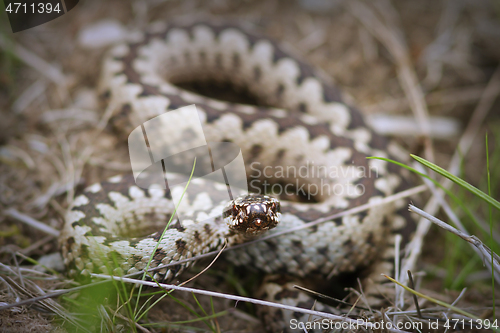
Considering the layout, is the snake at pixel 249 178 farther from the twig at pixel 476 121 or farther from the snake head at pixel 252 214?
the twig at pixel 476 121

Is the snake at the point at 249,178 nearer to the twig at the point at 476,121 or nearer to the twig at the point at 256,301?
the twig at the point at 256,301

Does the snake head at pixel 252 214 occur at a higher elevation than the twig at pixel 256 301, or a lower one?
higher

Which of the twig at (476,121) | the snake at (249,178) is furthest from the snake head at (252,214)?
the twig at (476,121)

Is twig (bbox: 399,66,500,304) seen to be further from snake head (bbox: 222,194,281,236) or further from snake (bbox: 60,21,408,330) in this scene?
snake head (bbox: 222,194,281,236)

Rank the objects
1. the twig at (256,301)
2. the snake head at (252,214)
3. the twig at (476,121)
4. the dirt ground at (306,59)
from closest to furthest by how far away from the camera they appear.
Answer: the twig at (256,301), the snake head at (252,214), the dirt ground at (306,59), the twig at (476,121)

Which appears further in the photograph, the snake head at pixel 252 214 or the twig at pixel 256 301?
the snake head at pixel 252 214

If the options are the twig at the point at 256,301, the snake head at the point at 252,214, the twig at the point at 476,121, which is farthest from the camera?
the twig at the point at 476,121

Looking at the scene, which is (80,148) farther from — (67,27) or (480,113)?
(480,113)

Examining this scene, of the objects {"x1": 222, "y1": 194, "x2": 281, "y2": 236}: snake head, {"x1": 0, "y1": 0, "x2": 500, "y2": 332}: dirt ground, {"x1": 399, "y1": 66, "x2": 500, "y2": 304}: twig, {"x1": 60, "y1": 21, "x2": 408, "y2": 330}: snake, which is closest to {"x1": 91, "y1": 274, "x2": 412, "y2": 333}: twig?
{"x1": 60, "y1": 21, "x2": 408, "y2": 330}: snake
